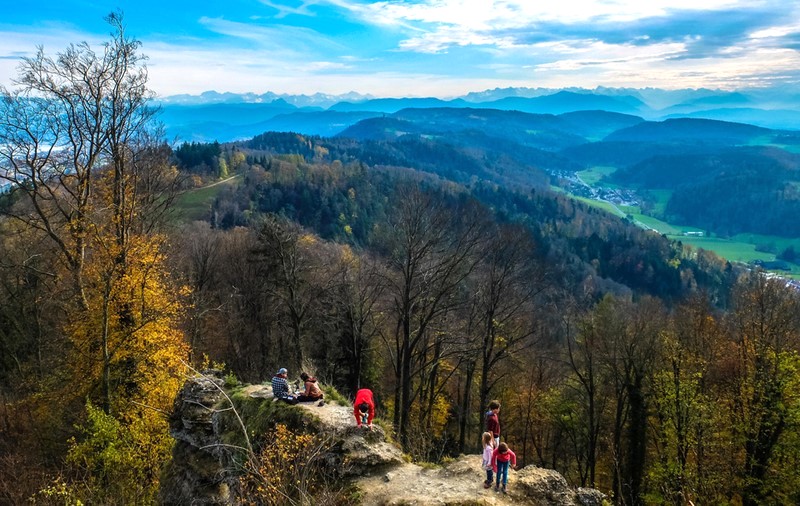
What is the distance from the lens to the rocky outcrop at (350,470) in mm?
12211

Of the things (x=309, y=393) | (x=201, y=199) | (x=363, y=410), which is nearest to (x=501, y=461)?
(x=363, y=410)

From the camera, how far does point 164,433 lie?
1941 centimetres

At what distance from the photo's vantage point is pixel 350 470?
44.7ft

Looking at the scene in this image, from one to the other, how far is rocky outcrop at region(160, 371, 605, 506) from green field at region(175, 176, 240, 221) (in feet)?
280

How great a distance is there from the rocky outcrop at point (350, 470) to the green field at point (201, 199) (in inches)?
3357

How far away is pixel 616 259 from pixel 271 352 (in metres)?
134

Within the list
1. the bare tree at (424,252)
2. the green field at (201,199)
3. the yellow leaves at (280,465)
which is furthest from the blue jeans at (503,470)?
the green field at (201,199)

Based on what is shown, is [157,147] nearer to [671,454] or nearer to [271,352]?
[271,352]

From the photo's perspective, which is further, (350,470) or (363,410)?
(363,410)

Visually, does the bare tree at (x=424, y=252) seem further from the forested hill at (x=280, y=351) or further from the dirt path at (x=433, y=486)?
the dirt path at (x=433, y=486)

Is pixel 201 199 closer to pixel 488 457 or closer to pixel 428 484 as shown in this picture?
pixel 428 484

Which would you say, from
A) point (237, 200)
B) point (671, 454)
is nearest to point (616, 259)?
point (237, 200)

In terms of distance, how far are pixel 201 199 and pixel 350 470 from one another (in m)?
117

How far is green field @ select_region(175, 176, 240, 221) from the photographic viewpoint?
10338 centimetres
